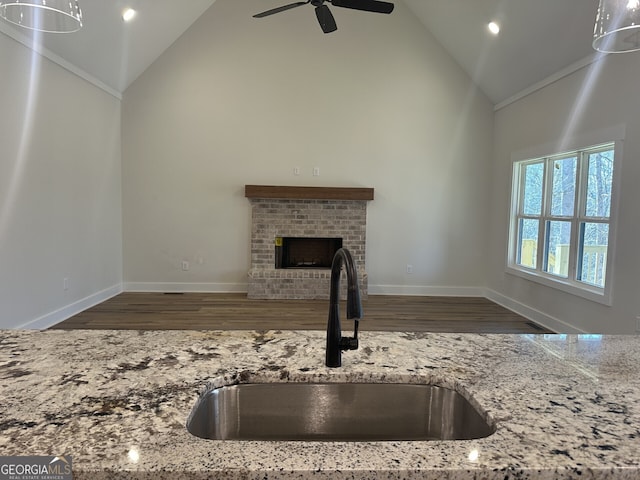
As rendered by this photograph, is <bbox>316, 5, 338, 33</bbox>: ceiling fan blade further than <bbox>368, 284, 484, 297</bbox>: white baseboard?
No

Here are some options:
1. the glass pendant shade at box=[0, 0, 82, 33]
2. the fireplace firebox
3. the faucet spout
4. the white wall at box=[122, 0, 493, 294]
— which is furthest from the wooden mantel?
the faucet spout

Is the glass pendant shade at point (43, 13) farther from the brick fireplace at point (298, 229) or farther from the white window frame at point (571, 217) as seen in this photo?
the white window frame at point (571, 217)

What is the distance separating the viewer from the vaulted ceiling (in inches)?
147

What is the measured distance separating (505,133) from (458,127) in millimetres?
629

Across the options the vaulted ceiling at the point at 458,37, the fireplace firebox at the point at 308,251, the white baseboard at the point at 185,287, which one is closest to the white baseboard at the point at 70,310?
the white baseboard at the point at 185,287

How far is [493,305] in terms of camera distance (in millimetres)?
5395

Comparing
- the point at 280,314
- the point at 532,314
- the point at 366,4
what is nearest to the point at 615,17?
the point at 366,4

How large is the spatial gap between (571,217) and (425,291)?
2.28m

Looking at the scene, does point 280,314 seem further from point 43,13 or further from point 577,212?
point 43,13

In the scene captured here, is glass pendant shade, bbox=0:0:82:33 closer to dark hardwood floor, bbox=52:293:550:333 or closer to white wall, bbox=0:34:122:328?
white wall, bbox=0:34:122:328

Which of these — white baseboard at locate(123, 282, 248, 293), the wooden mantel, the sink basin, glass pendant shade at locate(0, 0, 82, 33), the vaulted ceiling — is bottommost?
white baseboard at locate(123, 282, 248, 293)

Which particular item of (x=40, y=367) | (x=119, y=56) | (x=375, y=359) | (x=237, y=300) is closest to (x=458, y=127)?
(x=237, y=300)

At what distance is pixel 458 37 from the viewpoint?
204 inches

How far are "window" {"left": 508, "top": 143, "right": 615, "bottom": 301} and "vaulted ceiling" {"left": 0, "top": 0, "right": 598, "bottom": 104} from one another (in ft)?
3.22
